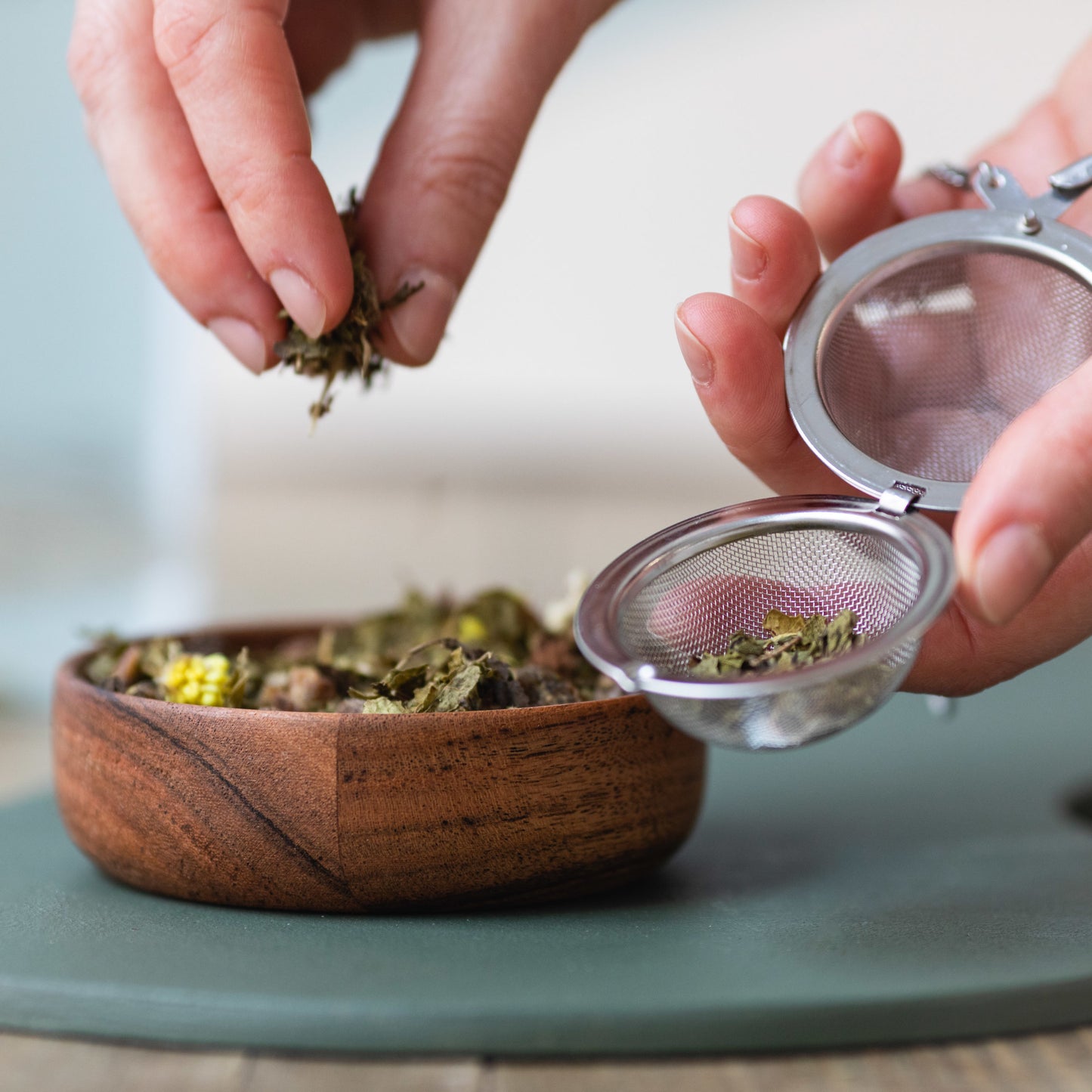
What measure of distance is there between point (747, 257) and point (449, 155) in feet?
1.04

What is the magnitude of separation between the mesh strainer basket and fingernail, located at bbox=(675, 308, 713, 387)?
0.07 m

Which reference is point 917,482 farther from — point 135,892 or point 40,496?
point 40,496

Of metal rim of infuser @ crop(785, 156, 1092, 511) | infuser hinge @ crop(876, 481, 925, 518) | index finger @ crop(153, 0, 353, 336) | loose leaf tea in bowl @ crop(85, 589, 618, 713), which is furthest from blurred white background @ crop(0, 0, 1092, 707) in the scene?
infuser hinge @ crop(876, 481, 925, 518)

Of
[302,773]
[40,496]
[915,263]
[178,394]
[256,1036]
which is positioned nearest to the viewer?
[256,1036]

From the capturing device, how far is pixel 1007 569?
2.42ft

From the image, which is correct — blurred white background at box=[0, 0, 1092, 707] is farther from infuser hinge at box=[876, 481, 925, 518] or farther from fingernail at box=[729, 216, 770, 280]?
infuser hinge at box=[876, 481, 925, 518]

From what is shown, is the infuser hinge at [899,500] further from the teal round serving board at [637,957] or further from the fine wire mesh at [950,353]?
the teal round serving board at [637,957]

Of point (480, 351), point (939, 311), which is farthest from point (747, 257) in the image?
point (480, 351)

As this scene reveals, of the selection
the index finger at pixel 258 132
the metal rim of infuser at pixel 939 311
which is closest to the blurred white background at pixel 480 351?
the index finger at pixel 258 132

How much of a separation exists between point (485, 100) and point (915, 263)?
43 cm

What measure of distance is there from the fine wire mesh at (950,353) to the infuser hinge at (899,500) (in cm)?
14

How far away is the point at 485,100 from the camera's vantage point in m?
1.17

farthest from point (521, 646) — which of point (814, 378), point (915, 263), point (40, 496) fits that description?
point (40, 496)

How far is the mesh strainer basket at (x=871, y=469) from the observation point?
772 mm
